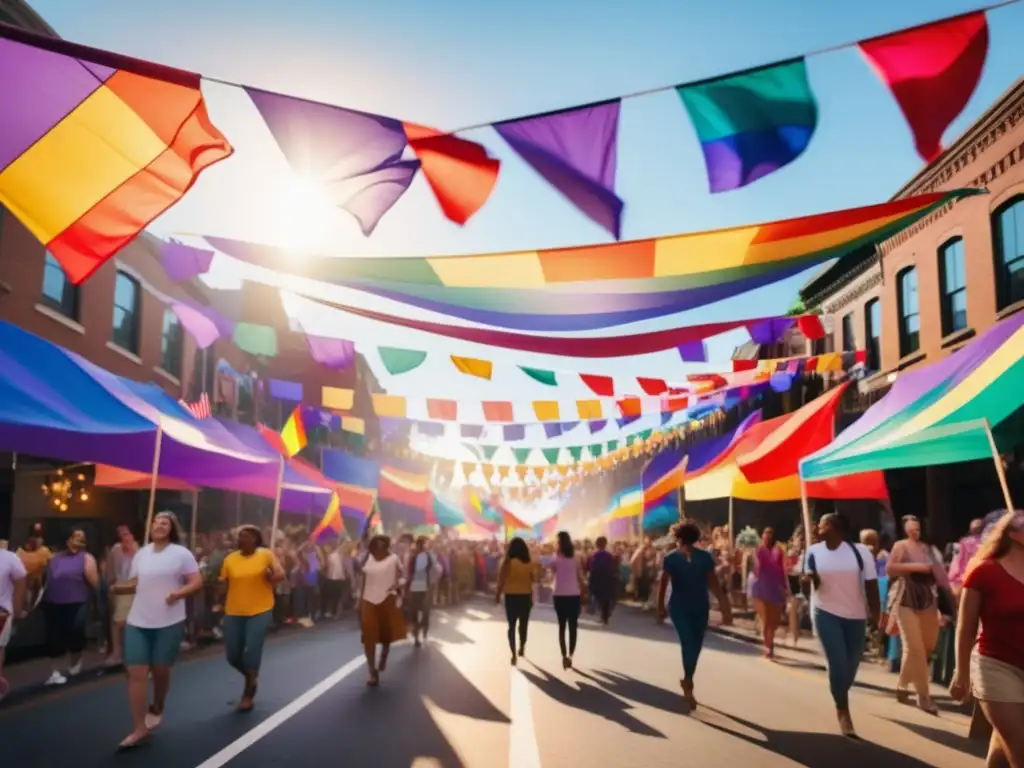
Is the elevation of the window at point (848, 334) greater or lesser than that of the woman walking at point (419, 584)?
greater

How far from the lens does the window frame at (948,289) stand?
18031 mm

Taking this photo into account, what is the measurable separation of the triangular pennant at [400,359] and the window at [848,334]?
12931 millimetres

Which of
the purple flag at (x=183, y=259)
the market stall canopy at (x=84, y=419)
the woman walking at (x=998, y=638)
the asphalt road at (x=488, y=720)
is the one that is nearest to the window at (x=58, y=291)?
the market stall canopy at (x=84, y=419)

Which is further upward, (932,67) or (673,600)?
(932,67)

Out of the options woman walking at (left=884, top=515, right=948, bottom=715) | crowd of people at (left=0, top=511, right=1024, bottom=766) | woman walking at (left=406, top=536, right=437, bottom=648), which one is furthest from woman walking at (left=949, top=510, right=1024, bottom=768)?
woman walking at (left=406, top=536, right=437, bottom=648)

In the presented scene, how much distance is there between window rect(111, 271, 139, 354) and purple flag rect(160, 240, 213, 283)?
7414mm

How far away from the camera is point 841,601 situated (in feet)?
25.2

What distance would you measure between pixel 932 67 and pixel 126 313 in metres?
17.1

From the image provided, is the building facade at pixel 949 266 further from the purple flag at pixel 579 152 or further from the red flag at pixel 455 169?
the red flag at pixel 455 169

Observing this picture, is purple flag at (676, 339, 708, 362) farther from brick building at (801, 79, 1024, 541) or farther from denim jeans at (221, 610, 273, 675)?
denim jeans at (221, 610, 273, 675)

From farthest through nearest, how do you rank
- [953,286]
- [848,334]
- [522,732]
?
[848,334], [953,286], [522,732]

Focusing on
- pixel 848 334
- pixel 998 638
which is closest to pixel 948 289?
pixel 848 334

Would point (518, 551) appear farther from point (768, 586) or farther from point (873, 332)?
point (873, 332)

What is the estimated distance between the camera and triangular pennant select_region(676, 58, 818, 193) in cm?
664
